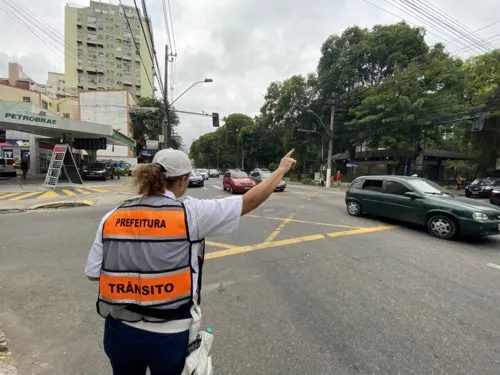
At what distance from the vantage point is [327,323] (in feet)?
9.75

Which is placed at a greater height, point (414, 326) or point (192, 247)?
point (192, 247)

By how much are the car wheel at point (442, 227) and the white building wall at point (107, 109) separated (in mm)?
38942

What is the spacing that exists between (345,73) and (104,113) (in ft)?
105

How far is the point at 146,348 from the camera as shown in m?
1.31

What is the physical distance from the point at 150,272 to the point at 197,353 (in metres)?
0.51

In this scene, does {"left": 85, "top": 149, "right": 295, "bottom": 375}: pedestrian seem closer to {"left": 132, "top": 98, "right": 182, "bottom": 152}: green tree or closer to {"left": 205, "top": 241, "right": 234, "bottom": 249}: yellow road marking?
{"left": 205, "top": 241, "right": 234, "bottom": 249}: yellow road marking

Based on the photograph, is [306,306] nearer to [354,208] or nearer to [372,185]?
[372,185]

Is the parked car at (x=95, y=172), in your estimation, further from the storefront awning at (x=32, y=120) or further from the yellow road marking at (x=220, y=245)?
Result: the yellow road marking at (x=220, y=245)

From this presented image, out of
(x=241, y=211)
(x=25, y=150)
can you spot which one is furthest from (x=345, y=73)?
(x=25, y=150)

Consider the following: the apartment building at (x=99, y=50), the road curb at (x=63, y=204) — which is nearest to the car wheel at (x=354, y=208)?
the road curb at (x=63, y=204)

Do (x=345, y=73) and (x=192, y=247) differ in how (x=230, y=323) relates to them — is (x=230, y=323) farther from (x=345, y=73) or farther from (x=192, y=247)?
(x=345, y=73)

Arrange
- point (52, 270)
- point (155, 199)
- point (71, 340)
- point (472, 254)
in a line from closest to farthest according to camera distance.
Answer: point (155, 199) < point (71, 340) < point (52, 270) < point (472, 254)

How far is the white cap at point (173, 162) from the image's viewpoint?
1.47 metres

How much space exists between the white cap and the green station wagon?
271 inches
